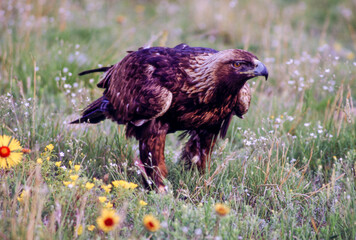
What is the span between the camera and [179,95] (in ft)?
11.5

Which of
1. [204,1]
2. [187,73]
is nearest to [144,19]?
[204,1]

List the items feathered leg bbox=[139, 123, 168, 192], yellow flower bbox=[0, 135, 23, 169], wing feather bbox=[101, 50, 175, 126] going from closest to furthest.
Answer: yellow flower bbox=[0, 135, 23, 169]
wing feather bbox=[101, 50, 175, 126]
feathered leg bbox=[139, 123, 168, 192]

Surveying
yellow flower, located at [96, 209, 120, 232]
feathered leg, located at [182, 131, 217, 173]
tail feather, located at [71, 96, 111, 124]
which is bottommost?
feathered leg, located at [182, 131, 217, 173]

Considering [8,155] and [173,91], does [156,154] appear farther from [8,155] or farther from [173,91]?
[8,155]

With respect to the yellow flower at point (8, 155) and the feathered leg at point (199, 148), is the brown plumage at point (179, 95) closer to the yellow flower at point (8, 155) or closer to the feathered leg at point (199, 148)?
the feathered leg at point (199, 148)

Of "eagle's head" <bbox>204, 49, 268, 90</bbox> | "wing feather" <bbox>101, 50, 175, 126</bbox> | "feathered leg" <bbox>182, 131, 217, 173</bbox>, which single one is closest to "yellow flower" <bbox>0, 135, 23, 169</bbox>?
"wing feather" <bbox>101, 50, 175, 126</bbox>

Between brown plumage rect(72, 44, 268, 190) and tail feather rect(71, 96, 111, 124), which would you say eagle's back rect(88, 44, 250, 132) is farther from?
tail feather rect(71, 96, 111, 124)

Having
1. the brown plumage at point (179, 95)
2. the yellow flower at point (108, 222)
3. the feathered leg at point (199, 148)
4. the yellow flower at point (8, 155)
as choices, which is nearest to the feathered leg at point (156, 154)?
the brown plumage at point (179, 95)

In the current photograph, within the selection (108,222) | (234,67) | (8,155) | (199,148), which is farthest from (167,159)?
(108,222)

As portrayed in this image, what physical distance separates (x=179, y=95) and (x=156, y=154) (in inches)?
20.5

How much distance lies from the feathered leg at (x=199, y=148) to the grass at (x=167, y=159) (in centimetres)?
11

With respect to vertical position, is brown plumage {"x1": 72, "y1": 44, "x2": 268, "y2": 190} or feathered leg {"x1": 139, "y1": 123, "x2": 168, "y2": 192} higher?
brown plumage {"x1": 72, "y1": 44, "x2": 268, "y2": 190}

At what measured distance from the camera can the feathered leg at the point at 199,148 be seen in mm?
3912

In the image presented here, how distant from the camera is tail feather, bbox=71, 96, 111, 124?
4152 millimetres
